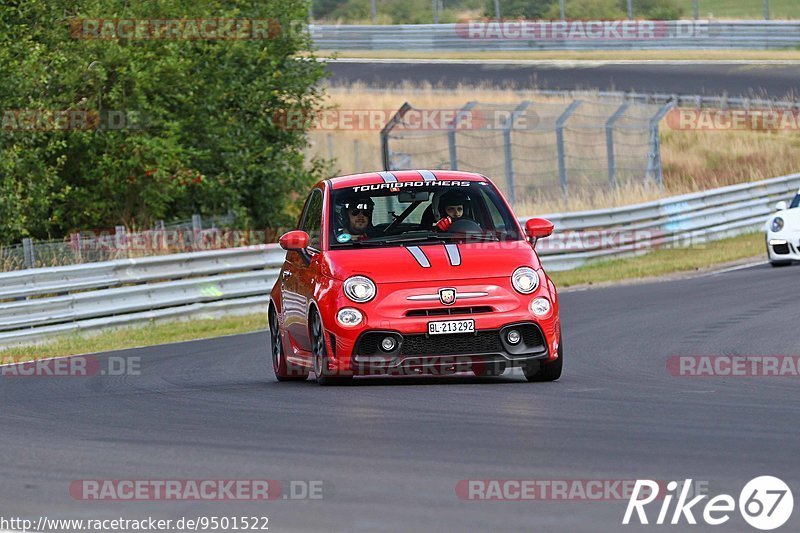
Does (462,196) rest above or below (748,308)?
above

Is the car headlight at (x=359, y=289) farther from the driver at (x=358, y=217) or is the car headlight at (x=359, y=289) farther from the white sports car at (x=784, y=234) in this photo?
the white sports car at (x=784, y=234)

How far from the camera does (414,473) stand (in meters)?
7.05

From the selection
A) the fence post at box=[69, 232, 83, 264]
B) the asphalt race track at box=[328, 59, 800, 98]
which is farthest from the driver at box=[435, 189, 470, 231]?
the asphalt race track at box=[328, 59, 800, 98]

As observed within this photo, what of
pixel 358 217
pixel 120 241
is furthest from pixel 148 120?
pixel 358 217

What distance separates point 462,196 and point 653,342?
3.25 m

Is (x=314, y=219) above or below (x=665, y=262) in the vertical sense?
above

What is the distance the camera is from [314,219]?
12.1 metres

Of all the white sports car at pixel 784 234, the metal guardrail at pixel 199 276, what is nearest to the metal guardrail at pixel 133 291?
the metal guardrail at pixel 199 276

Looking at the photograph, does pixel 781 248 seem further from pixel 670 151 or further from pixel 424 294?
pixel 670 151

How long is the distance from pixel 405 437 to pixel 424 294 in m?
2.42

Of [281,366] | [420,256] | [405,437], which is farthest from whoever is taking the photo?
[281,366]

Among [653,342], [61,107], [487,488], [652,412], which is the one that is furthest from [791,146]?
[487,488]

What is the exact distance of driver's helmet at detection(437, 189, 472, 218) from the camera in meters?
11.6

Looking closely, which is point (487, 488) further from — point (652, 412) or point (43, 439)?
point (43, 439)
